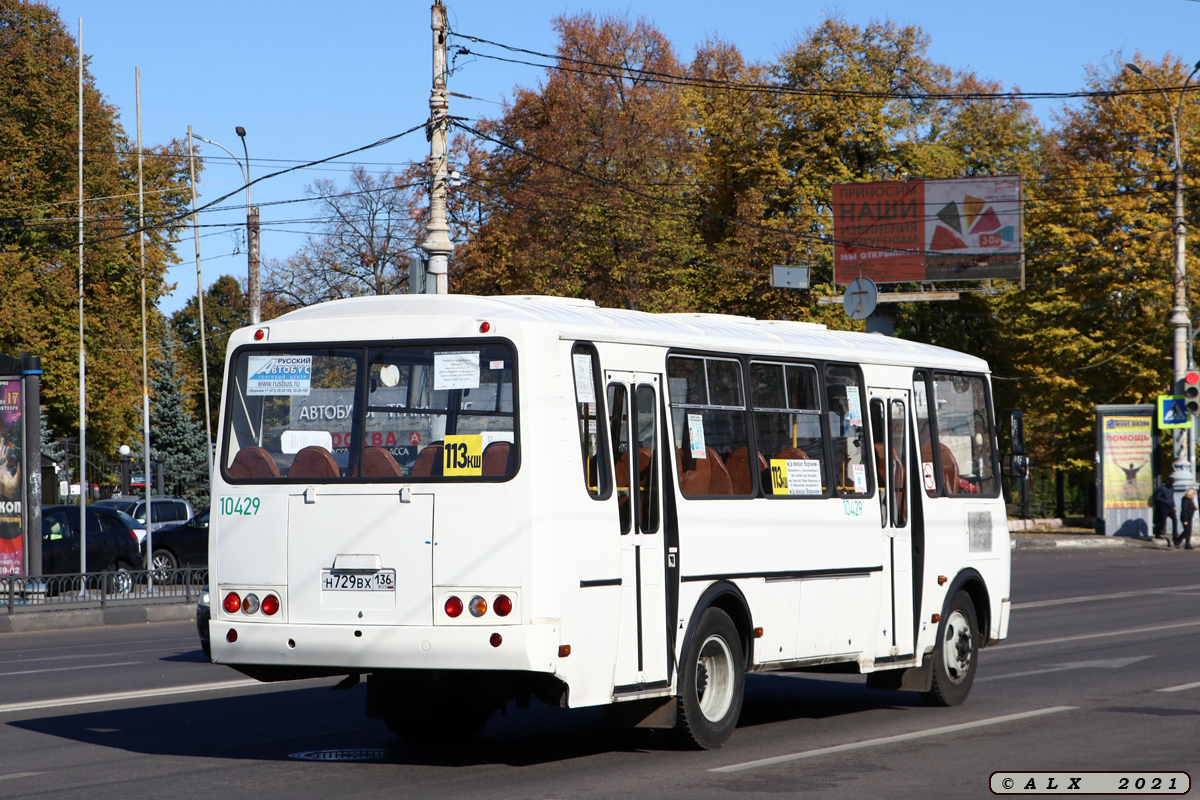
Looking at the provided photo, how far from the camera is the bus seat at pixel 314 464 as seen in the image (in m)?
8.95

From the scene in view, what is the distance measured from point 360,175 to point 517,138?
7.04 meters

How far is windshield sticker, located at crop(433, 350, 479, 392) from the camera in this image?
8812mm

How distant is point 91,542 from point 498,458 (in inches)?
835

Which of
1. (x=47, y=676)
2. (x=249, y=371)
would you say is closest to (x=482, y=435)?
(x=249, y=371)

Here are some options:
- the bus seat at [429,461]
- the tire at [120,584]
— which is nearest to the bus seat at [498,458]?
the bus seat at [429,461]

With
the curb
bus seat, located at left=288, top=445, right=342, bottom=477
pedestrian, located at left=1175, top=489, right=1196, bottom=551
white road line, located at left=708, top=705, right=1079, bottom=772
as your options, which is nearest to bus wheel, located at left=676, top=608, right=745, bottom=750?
white road line, located at left=708, top=705, right=1079, bottom=772

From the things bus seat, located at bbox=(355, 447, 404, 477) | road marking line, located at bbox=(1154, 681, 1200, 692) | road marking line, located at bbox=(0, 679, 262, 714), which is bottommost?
road marking line, located at bbox=(1154, 681, 1200, 692)

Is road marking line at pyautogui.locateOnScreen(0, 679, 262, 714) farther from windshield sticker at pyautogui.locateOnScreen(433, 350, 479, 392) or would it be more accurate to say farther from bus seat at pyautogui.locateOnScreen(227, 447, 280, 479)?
windshield sticker at pyautogui.locateOnScreen(433, 350, 479, 392)

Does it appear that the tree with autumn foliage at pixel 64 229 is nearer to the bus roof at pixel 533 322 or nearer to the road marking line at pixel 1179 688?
the bus roof at pixel 533 322

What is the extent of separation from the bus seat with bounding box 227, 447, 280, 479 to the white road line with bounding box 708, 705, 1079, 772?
316 cm

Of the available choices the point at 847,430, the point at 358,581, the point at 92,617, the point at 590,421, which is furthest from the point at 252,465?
the point at 92,617

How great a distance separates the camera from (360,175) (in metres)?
54.2

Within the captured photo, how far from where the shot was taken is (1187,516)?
37750 mm

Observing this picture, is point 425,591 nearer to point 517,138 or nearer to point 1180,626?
point 1180,626
